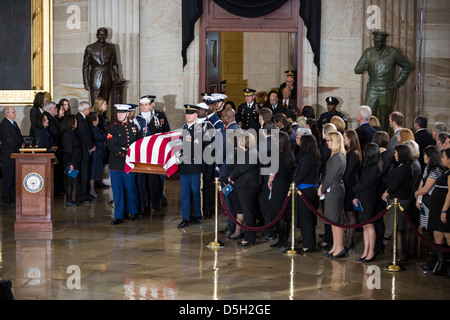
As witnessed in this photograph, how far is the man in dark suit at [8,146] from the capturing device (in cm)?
1227

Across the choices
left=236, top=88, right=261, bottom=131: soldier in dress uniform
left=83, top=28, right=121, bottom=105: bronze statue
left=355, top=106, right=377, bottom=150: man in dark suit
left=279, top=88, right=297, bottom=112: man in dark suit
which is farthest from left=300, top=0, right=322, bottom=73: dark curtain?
left=355, top=106, right=377, bottom=150: man in dark suit

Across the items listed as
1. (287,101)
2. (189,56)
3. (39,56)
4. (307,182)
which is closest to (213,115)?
(307,182)

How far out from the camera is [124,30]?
49.8 feet

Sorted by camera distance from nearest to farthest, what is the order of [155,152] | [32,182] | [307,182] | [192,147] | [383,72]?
1. [307,182]
2. [32,182]
3. [192,147]
4. [155,152]
5. [383,72]

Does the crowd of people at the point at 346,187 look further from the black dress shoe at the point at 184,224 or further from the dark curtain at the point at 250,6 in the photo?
the dark curtain at the point at 250,6

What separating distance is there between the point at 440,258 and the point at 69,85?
10.1 m

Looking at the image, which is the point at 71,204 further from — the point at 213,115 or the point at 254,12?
the point at 254,12

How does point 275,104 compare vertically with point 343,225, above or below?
above

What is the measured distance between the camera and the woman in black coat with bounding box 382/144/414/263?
26.8ft

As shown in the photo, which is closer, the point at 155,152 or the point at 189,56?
the point at 155,152

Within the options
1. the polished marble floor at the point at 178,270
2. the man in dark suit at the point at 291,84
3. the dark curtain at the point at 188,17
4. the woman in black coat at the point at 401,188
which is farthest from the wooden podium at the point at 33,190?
the man in dark suit at the point at 291,84

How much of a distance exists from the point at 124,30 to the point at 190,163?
605 centimetres

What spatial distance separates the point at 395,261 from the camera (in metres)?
8.08
